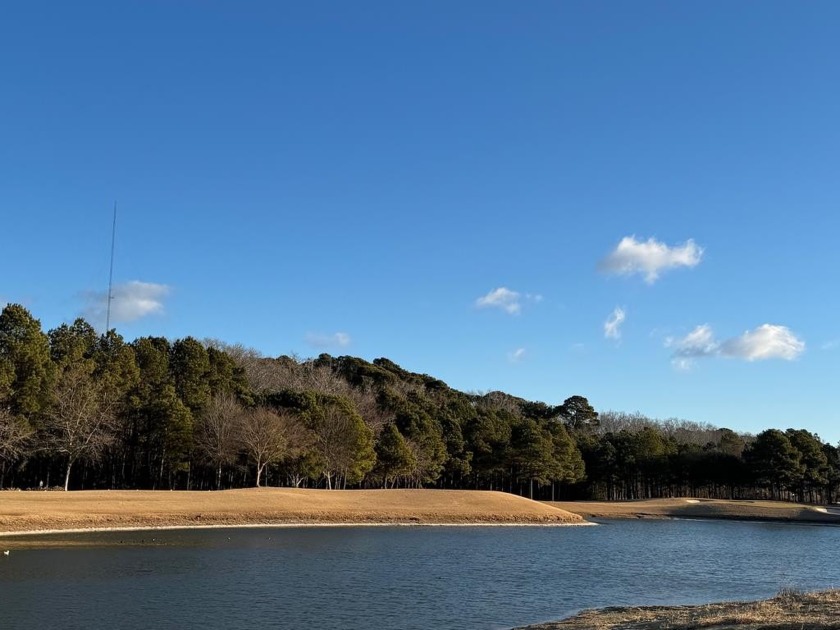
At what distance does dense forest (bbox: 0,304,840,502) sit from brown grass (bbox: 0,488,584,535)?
10267 millimetres

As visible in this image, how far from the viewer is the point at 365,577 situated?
93.0 feet

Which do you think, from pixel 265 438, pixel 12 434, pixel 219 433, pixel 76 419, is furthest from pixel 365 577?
pixel 219 433

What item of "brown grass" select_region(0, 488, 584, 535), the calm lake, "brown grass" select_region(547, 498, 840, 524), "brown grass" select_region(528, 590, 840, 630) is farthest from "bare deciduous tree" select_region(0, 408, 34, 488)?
"brown grass" select_region(547, 498, 840, 524)

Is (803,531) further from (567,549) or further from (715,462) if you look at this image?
(715,462)

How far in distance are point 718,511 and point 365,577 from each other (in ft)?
210

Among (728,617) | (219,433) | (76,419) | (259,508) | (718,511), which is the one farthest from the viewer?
(718,511)

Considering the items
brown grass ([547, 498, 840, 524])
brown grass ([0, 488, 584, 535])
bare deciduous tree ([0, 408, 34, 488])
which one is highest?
bare deciduous tree ([0, 408, 34, 488])

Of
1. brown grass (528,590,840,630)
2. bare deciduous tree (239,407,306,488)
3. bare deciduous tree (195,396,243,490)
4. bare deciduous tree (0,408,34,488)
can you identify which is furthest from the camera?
bare deciduous tree (195,396,243,490)

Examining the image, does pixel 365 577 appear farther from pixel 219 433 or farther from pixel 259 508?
pixel 219 433

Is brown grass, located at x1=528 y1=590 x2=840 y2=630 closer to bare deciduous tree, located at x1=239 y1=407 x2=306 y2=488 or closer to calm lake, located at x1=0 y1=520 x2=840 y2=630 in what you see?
calm lake, located at x1=0 y1=520 x2=840 y2=630

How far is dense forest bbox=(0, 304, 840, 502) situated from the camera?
6344 centimetres

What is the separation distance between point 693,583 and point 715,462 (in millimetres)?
86315

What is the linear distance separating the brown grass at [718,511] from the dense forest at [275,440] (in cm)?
1718

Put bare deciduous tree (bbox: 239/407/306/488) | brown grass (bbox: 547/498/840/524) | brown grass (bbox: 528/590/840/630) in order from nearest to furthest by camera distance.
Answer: brown grass (bbox: 528/590/840/630), bare deciduous tree (bbox: 239/407/306/488), brown grass (bbox: 547/498/840/524)
